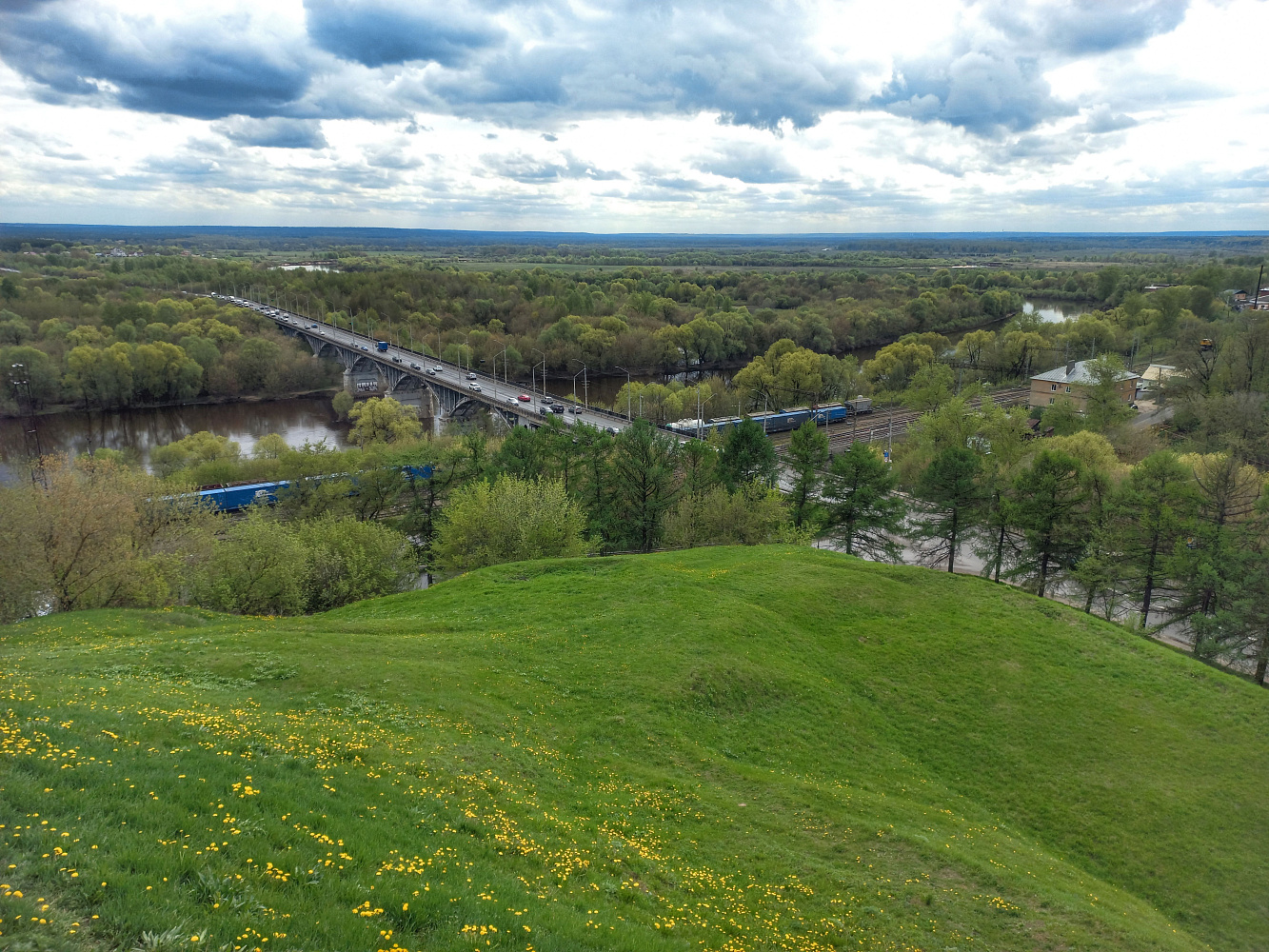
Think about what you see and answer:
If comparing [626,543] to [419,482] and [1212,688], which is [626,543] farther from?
[1212,688]

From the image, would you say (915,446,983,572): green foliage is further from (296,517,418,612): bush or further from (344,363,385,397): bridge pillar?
(344,363,385,397): bridge pillar

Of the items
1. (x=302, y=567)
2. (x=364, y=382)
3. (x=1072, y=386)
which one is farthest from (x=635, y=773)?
(x=364, y=382)

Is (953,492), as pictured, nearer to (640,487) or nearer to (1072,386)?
(640,487)

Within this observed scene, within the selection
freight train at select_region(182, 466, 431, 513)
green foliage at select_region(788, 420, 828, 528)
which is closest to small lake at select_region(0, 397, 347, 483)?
freight train at select_region(182, 466, 431, 513)

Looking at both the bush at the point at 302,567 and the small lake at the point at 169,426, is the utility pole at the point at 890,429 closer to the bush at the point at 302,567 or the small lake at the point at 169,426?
the bush at the point at 302,567

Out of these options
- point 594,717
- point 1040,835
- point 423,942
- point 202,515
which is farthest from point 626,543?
point 423,942

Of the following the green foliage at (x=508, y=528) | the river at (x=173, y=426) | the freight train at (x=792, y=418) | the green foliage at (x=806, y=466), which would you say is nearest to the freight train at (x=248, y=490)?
the green foliage at (x=508, y=528)
